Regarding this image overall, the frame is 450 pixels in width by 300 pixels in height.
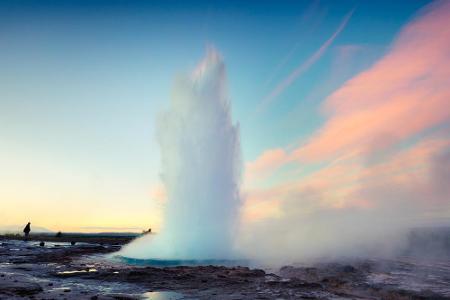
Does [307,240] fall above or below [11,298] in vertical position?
above

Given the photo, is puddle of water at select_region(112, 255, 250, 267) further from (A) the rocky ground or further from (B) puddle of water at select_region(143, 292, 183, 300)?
(B) puddle of water at select_region(143, 292, 183, 300)

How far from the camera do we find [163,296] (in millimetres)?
16891

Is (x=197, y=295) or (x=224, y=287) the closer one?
(x=197, y=295)

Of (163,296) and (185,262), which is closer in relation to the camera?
(163,296)

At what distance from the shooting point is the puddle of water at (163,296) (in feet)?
A: 53.9

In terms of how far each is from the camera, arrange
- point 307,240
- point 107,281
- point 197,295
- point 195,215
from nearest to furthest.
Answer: point 197,295 < point 107,281 < point 195,215 < point 307,240

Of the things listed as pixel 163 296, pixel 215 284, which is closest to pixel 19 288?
pixel 163 296

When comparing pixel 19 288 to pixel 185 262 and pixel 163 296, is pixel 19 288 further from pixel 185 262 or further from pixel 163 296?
pixel 185 262

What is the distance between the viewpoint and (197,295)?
56.1 feet

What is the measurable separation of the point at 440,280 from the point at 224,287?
15632 mm

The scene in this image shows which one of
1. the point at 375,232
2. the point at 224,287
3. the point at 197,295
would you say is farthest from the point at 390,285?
the point at 375,232

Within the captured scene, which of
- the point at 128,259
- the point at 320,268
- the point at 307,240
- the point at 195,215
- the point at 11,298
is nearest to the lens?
the point at 11,298

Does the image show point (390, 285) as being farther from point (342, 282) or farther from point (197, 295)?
point (197, 295)

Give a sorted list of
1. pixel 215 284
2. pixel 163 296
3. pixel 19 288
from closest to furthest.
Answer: pixel 163 296, pixel 19 288, pixel 215 284
